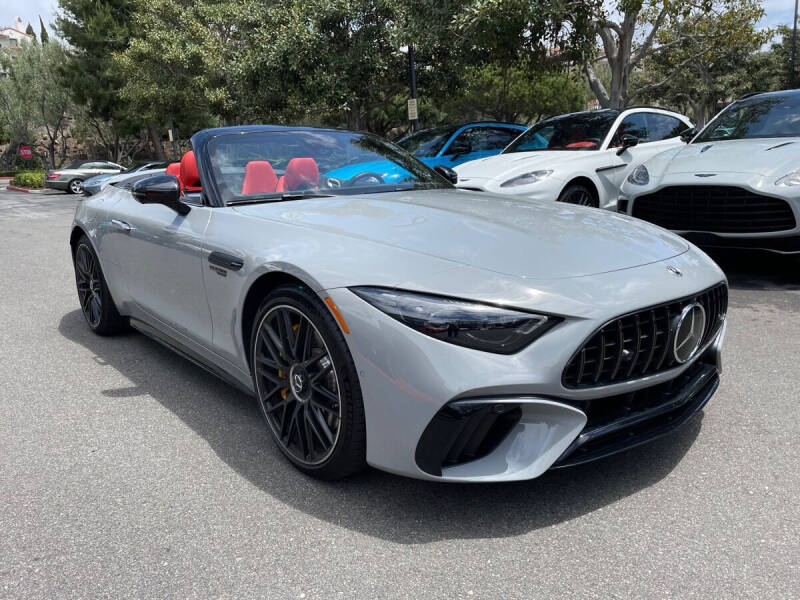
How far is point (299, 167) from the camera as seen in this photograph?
365 centimetres

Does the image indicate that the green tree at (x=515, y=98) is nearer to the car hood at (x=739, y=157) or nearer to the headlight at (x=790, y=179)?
the car hood at (x=739, y=157)

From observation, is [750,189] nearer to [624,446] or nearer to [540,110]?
[624,446]

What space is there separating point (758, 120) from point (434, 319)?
565 cm

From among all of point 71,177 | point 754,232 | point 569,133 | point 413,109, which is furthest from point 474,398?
point 71,177

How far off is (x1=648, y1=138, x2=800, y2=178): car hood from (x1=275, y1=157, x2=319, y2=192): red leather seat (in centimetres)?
355

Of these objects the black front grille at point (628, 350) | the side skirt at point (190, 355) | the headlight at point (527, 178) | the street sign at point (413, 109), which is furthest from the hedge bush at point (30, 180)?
the black front grille at point (628, 350)

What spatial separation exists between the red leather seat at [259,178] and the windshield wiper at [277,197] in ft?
0.17

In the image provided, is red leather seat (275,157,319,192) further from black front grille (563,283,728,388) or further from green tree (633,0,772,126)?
green tree (633,0,772,126)

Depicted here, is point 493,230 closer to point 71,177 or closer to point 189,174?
point 189,174

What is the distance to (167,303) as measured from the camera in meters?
3.64

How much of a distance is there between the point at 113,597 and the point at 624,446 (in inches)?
65.1

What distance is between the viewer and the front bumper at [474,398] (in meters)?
2.17

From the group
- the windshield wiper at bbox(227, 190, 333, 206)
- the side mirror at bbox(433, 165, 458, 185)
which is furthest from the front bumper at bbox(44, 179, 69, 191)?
the windshield wiper at bbox(227, 190, 333, 206)

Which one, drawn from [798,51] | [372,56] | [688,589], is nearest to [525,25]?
[372,56]
